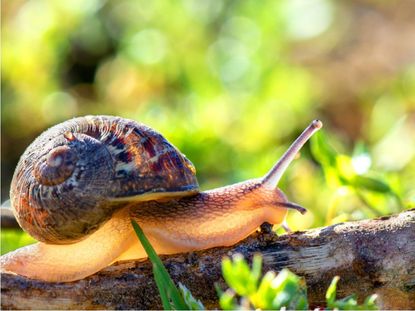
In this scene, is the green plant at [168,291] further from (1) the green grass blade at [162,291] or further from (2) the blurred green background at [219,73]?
(2) the blurred green background at [219,73]

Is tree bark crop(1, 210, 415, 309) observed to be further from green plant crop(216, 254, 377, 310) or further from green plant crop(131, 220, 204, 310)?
green plant crop(216, 254, 377, 310)

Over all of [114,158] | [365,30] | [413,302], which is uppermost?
[365,30]

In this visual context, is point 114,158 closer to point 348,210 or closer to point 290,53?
point 348,210

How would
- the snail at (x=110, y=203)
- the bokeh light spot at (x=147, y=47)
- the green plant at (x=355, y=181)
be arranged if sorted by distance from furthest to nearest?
the bokeh light spot at (x=147, y=47) → the green plant at (x=355, y=181) → the snail at (x=110, y=203)

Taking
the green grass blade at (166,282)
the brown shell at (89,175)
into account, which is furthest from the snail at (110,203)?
the green grass blade at (166,282)

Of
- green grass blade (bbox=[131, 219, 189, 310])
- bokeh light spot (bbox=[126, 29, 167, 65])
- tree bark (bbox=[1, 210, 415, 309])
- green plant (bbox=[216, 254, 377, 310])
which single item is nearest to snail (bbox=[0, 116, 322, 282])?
tree bark (bbox=[1, 210, 415, 309])

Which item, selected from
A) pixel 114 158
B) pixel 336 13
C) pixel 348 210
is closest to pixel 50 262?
pixel 114 158
